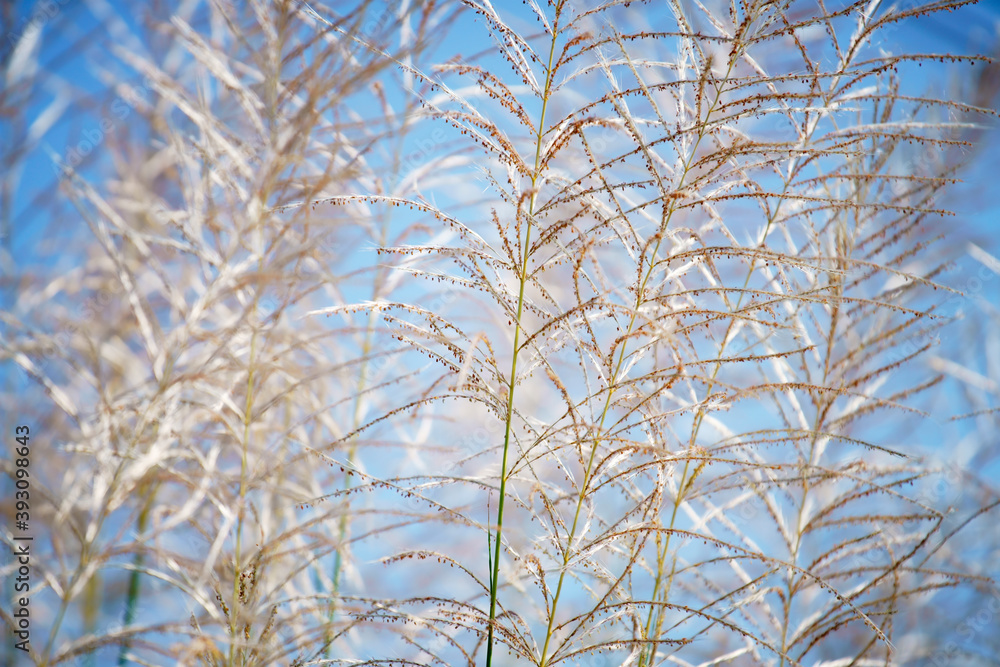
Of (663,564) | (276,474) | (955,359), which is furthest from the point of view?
(955,359)

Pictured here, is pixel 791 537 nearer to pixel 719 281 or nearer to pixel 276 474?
pixel 719 281

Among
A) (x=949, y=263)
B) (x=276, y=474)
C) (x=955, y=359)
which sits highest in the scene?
(x=955, y=359)

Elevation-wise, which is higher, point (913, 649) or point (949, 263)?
point (949, 263)

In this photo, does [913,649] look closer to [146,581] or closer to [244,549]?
[244,549]

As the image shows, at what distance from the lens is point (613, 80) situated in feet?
3.42

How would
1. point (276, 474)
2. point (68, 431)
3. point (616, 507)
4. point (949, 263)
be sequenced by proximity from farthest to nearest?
point (616, 507) → point (68, 431) → point (276, 474) → point (949, 263)

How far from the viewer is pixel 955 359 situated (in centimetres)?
364

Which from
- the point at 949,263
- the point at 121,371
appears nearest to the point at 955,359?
the point at 949,263

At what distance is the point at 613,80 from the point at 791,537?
3.30 ft

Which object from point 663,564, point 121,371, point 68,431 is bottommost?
point 663,564

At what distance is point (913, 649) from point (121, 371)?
3.46m

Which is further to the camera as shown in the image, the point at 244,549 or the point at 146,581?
the point at 146,581

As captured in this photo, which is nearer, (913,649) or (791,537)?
(791,537)

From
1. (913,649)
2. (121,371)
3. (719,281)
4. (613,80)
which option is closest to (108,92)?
(121,371)
